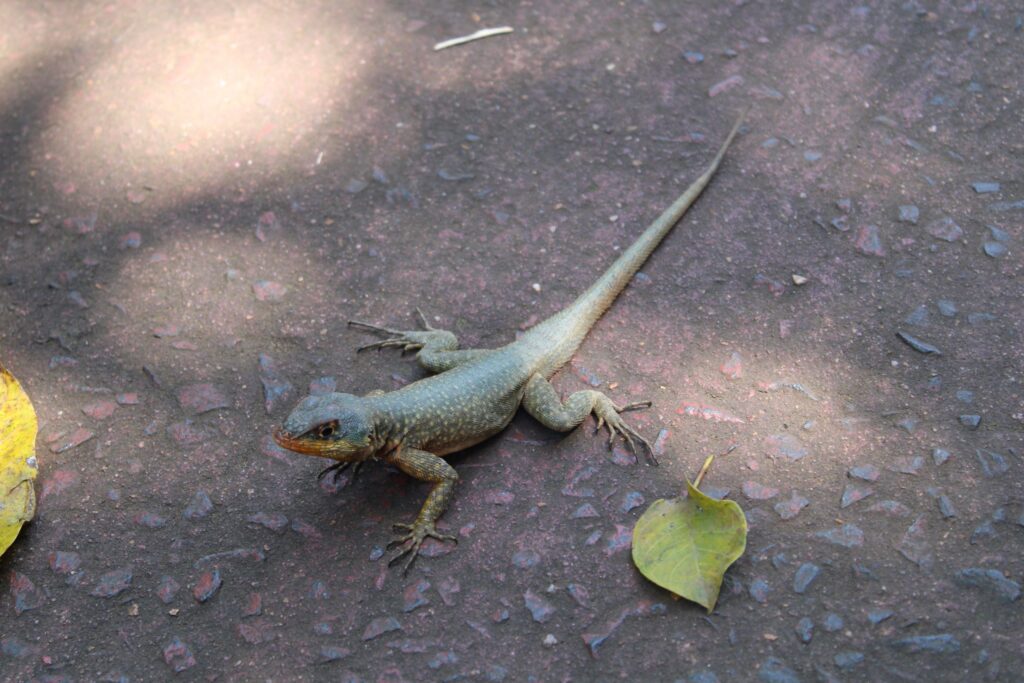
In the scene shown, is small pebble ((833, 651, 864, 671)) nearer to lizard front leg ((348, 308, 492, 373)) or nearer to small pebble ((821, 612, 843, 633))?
small pebble ((821, 612, 843, 633))

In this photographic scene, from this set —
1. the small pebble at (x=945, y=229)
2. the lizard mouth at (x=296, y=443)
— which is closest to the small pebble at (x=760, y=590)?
the lizard mouth at (x=296, y=443)

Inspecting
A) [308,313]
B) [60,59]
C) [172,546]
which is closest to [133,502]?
[172,546]

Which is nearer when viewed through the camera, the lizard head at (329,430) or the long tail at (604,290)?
the lizard head at (329,430)

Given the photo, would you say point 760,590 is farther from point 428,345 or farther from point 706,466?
point 428,345

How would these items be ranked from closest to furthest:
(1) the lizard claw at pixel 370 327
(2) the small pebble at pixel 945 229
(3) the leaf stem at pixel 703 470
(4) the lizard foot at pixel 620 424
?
1. (3) the leaf stem at pixel 703 470
2. (4) the lizard foot at pixel 620 424
3. (1) the lizard claw at pixel 370 327
4. (2) the small pebble at pixel 945 229

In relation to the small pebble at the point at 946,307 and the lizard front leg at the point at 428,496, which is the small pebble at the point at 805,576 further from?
the small pebble at the point at 946,307

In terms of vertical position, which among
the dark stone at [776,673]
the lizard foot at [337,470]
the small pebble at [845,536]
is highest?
the lizard foot at [337,470]

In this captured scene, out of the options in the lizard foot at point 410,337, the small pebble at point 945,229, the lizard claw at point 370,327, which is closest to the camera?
the lizard foot at point 410,337

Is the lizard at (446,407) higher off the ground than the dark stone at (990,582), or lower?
higher
